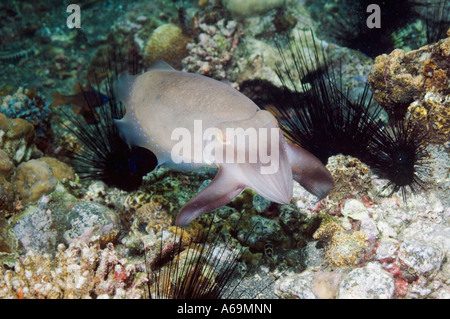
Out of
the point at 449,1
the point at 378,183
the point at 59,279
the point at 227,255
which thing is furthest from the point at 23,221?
the point at 449,1

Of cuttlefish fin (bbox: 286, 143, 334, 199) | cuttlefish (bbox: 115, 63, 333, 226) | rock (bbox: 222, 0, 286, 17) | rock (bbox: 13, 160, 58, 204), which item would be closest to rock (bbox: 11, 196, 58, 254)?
rock (bbox: 13, 160, 58, 204)

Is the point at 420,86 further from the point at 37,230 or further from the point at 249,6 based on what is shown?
the point at 37,230

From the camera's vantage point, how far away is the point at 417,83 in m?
3.81

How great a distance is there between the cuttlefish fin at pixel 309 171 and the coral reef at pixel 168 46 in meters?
5.20

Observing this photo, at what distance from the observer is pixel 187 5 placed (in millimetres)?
9219

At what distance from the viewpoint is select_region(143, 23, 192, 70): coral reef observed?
7.05m

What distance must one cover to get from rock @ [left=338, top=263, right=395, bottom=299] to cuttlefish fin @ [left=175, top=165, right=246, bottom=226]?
1433 millimetres

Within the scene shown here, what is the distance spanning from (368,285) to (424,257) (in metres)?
0.64

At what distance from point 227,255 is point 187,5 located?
322 inches

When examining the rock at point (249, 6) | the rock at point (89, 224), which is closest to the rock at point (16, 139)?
the rock at point (89, 224)

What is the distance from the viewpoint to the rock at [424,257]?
282cm

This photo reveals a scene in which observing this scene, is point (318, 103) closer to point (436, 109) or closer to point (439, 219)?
point (436, 109)

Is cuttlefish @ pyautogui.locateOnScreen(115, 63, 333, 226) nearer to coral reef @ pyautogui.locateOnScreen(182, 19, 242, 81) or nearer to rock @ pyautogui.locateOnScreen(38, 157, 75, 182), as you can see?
rock @ pyautogui.locateOnScreen(38, 157, 75, 182)

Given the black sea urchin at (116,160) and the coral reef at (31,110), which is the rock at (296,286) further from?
the coral reef at (31,110)
